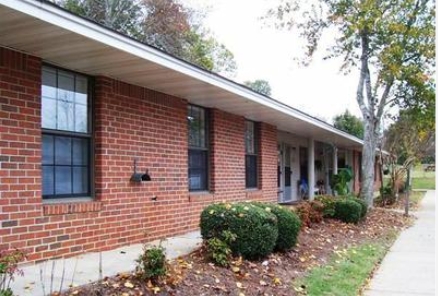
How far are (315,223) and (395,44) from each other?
19.7ft

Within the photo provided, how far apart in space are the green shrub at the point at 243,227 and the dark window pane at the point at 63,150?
199 cm

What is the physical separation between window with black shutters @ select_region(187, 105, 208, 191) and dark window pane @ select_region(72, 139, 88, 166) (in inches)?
124

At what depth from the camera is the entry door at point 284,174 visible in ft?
61.7

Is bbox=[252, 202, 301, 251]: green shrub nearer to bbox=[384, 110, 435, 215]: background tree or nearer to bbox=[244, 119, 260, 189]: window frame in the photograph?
bbox=[244, 119, 260, 189]: window frame

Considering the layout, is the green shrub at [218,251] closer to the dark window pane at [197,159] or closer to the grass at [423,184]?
the dark window pane at [197,159]

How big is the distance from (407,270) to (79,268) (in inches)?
188

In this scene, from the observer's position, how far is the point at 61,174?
6.97m

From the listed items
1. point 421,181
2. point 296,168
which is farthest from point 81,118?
point 421,181

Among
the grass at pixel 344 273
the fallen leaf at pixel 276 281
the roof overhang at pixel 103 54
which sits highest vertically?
the roof overhang at pixel 103 54

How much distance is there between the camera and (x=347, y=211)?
39.9 ft

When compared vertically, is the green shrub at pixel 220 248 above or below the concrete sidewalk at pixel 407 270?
above

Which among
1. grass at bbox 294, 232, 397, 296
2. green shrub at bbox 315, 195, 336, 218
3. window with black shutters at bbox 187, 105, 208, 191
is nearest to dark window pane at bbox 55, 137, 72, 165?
grass at bbox 294, 232, 397, 296

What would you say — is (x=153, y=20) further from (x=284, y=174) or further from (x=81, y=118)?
(x=81, y=118)

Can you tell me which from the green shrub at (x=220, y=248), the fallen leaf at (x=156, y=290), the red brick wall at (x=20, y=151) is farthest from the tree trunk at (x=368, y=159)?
the fallen leaf at (x=156, y=290)
